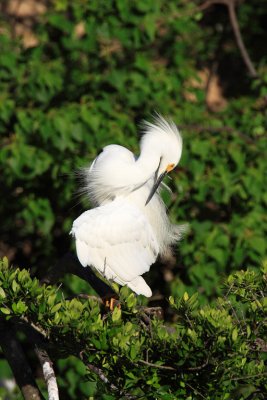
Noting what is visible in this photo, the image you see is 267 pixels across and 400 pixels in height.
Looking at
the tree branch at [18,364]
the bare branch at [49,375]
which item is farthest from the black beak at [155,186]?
the bare branch at [49,375]

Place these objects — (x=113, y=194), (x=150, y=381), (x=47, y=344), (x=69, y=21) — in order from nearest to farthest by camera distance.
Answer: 1. (x=150, y=381)
2. (x=47, y=344)
3. (x=113, y=194)
4. (x=69, y=21)

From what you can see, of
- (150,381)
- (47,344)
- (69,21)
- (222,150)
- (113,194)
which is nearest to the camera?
(150,381)

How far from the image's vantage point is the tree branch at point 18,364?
3064 millimetres

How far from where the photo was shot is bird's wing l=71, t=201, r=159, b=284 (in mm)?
3258

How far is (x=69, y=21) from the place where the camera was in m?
5.25

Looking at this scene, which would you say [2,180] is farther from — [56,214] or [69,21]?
[69,21]

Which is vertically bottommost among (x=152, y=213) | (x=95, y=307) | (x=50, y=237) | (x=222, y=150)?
(x=50, y=237)

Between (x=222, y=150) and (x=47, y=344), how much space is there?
241 cm

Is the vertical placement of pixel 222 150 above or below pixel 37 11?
below

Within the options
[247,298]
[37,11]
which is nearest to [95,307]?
[247,298]

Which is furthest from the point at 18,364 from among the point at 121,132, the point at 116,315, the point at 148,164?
the point at 121,132

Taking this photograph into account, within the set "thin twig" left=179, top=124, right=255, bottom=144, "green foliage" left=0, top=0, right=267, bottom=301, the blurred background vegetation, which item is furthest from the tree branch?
"thin twig" left=179, top=124, right=255, bottom=144

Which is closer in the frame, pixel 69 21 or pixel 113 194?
pixel 113 194

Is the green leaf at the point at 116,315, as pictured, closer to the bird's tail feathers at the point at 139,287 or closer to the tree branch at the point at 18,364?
the tree branch at the point at 18,364
